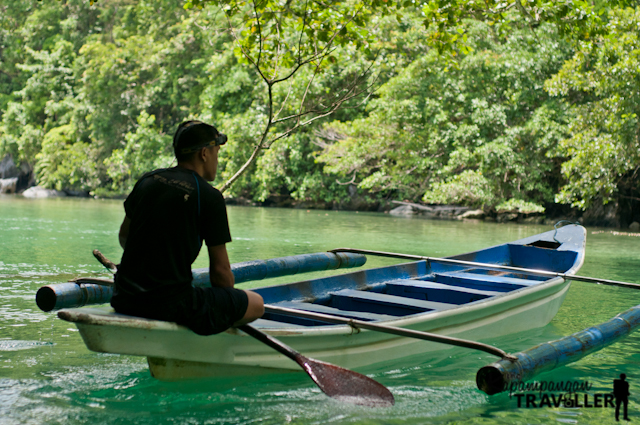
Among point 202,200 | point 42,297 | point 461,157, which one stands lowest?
point 42,297

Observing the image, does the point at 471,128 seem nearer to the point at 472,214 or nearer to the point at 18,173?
the point at 472,214

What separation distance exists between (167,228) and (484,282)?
374 centimetres

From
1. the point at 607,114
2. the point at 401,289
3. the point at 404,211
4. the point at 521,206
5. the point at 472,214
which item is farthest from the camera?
the point at 404,211

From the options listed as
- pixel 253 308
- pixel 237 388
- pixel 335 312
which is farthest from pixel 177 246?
pixel 335 312

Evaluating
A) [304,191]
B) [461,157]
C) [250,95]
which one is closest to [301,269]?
[461,157]

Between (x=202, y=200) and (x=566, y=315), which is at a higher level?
(x=202, y=200)

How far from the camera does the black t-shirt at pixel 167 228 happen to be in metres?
2.95

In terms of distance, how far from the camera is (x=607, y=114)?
16078 mm

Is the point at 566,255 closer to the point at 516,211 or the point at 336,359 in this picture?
the point at 336,359

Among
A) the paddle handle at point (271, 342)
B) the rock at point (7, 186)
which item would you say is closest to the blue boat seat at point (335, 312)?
the paddle handle at point (271, 342)

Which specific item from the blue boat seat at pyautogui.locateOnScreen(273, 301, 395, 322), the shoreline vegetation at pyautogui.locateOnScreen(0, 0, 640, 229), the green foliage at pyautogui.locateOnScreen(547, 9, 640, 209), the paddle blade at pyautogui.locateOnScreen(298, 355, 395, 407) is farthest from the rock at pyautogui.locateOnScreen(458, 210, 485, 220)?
the paddle blade at pyautogui.locateOnScreen(298, 355, 395, 407)

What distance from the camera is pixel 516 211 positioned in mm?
21078

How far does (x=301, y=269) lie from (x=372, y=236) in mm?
8269

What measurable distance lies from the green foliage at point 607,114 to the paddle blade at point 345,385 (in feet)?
42.7
